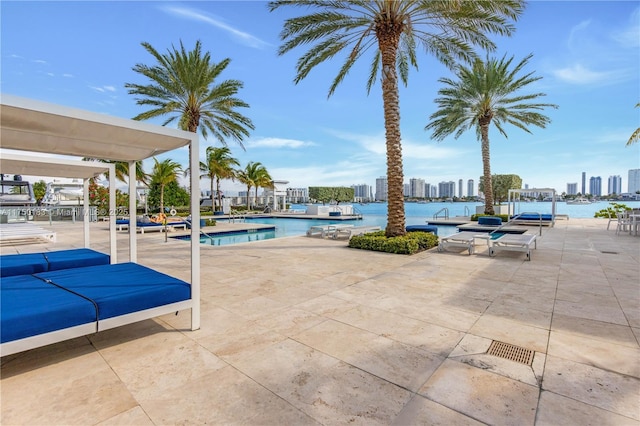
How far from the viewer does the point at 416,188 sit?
291ft

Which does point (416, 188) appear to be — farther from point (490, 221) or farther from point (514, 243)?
point (514, 243)

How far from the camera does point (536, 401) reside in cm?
220

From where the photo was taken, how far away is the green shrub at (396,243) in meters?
8.34

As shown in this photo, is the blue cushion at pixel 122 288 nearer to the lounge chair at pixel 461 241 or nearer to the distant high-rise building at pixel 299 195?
the lounge chair at pixel 461 241

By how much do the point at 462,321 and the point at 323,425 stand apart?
2.47m

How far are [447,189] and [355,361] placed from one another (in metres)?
99.7

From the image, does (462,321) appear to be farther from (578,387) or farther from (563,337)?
(578,387)

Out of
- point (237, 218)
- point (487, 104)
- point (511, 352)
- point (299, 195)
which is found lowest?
point (237, 218)

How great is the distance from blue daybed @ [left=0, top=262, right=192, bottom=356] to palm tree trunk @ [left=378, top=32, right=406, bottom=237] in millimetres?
7195

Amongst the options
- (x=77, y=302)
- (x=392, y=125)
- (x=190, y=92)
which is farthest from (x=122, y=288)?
(x=190, y=92)

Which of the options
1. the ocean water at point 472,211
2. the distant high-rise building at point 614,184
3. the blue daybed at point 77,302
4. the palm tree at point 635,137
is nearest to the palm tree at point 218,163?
the ocean water at point 472,211

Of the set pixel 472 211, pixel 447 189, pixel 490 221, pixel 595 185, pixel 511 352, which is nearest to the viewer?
pixel 511 352

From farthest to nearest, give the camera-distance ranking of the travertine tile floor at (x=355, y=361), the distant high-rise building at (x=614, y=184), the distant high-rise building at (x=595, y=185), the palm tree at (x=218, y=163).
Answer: the distant high-rise building at (x=595, y=185)
the distant high-rise building at (x=614, y=184)
the palm tree at (x=218, y=163)
the travertine tile floor at (x=355, y=361)

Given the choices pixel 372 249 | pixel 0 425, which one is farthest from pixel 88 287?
pixel 372 249
